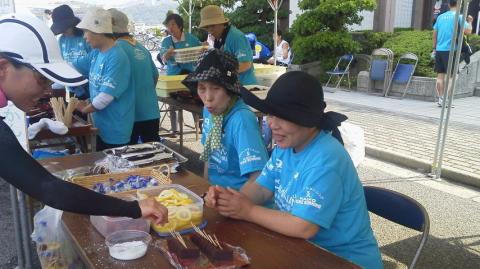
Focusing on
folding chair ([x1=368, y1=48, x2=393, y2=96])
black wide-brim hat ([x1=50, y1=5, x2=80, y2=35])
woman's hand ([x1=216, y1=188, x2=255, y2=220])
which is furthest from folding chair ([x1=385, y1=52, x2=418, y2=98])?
woman's hand ([x1=216, y1=188, x2=255, y2=220])

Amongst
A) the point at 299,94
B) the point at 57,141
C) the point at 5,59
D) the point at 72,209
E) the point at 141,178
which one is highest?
the point at 5,59

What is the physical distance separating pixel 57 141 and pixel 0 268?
1269 mm

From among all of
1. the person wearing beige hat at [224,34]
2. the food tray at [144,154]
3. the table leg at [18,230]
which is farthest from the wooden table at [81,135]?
the person wearing beige hat at [224,34]

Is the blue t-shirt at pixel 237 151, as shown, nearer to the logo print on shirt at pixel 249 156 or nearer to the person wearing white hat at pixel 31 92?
the logo print on shirt at pixel 249 156

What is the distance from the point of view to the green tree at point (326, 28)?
10844mm

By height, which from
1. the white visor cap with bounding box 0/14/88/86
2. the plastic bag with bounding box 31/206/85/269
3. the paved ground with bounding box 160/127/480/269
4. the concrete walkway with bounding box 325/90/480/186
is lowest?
the paved ground with bounding box 160/127/480/269

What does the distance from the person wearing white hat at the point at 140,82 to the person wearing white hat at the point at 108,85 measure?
0.18m

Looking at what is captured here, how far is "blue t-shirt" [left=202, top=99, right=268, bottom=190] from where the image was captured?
7.45 ft

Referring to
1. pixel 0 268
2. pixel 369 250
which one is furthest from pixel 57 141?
pixel 369 250

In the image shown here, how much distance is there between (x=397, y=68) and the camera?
32.1ft

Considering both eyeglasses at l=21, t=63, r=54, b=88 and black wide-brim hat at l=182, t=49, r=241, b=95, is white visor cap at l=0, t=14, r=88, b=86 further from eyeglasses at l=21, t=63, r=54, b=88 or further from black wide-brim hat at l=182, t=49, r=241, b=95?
black wide-brim hat at l=182, t=49, r=241, b=95

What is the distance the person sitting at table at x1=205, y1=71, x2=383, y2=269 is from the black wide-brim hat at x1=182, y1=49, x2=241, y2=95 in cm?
54

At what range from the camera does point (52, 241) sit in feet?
6.79

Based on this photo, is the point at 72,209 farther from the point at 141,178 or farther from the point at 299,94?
the point at 299,94
